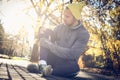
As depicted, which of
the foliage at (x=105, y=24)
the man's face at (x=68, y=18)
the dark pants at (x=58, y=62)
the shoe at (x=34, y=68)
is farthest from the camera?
the foliage at (x=105, y=24)

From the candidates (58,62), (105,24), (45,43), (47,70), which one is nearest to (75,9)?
(45,43)

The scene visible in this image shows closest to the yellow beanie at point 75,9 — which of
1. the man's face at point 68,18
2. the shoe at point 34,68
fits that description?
the man's face at point 68,18

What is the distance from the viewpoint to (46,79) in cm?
440

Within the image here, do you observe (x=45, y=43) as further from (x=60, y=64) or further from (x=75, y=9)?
(x=75, y=9)

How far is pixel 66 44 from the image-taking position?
16.6ft

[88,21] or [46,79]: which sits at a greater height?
[88,21]

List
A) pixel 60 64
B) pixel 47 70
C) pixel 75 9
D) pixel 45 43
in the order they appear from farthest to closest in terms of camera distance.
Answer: pixel 60 64 → pixel 47 70 → pixel 75 9 → pixel 45 43

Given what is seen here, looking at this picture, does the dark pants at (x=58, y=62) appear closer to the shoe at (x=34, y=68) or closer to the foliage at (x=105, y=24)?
the shoe at (x=34, y=68)

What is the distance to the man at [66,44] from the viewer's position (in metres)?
4.66

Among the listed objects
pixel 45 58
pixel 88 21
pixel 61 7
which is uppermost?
pixel 61 7

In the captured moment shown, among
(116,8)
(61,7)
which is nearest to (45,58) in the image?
(116,8)

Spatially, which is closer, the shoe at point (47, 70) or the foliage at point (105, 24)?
the shoe at point (47, 70)

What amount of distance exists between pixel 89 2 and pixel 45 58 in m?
17.3

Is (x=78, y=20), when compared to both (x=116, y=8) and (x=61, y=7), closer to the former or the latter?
(x=116, y=8)
